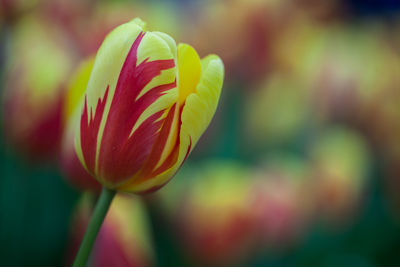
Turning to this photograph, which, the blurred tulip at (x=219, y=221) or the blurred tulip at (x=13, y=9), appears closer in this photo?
the blurred tulip at (x=219, y=221)

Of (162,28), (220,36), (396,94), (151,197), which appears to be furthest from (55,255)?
(396,94)

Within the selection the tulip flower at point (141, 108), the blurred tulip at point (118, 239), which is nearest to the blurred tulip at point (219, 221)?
the blurred tulip at point (118, 239)

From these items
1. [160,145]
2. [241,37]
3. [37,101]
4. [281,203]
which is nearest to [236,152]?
[241,37]

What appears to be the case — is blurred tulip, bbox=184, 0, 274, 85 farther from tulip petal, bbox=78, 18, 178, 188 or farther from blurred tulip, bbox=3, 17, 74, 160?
tulip petal, bbox=78, 18, 178, 188

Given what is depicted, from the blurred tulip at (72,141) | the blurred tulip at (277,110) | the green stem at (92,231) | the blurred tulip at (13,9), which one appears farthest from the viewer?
the blurred tulip at (277,110)

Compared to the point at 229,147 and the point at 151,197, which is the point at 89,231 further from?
the point at 229,147

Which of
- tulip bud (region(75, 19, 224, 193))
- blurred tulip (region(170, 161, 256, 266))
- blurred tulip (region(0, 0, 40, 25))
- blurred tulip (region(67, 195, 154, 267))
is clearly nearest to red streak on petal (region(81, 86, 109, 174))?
tulip bud (region(75, 19, 224, 193))

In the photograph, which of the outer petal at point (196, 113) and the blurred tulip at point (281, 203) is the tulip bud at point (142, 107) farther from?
the blurred tulip at point (281, 203)
